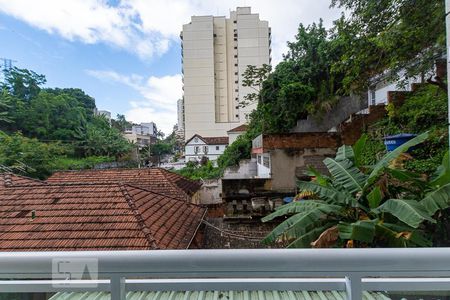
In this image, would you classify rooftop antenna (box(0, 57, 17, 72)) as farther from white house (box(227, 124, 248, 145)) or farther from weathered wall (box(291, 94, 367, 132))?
weathered wall (box(291, 94, 367, 132))

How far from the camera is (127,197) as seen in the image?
285 cm

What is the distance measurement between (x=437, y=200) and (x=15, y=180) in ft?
16.3

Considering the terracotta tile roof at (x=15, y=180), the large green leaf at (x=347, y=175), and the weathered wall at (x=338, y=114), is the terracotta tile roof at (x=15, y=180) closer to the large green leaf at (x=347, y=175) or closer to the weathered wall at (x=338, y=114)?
the large green leaf at (x=347, y=175)

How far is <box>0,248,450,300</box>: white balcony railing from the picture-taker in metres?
0.52

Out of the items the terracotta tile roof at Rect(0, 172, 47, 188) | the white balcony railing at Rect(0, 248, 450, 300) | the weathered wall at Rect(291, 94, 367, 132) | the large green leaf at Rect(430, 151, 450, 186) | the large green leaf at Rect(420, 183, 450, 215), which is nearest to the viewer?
the white balcony railing at Rect(0, 248, 450, 300)

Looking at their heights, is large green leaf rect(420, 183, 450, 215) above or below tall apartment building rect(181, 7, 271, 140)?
below

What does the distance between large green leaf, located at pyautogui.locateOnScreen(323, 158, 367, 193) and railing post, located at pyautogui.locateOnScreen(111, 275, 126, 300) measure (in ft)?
5.78

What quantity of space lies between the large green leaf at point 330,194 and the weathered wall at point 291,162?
209 cm

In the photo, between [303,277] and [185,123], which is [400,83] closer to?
[185,123]

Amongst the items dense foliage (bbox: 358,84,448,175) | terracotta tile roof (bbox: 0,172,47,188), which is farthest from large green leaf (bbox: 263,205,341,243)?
terracotta tile roof (bbox: 0,172,47,188)

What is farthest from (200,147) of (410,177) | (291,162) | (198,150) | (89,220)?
(410,177)

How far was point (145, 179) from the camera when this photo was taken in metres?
4.93

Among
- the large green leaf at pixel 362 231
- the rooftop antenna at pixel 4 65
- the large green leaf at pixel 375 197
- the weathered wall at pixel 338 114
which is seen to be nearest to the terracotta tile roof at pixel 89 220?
the rooftop antenna at pixel 4 65

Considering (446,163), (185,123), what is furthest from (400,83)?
(185,123)
